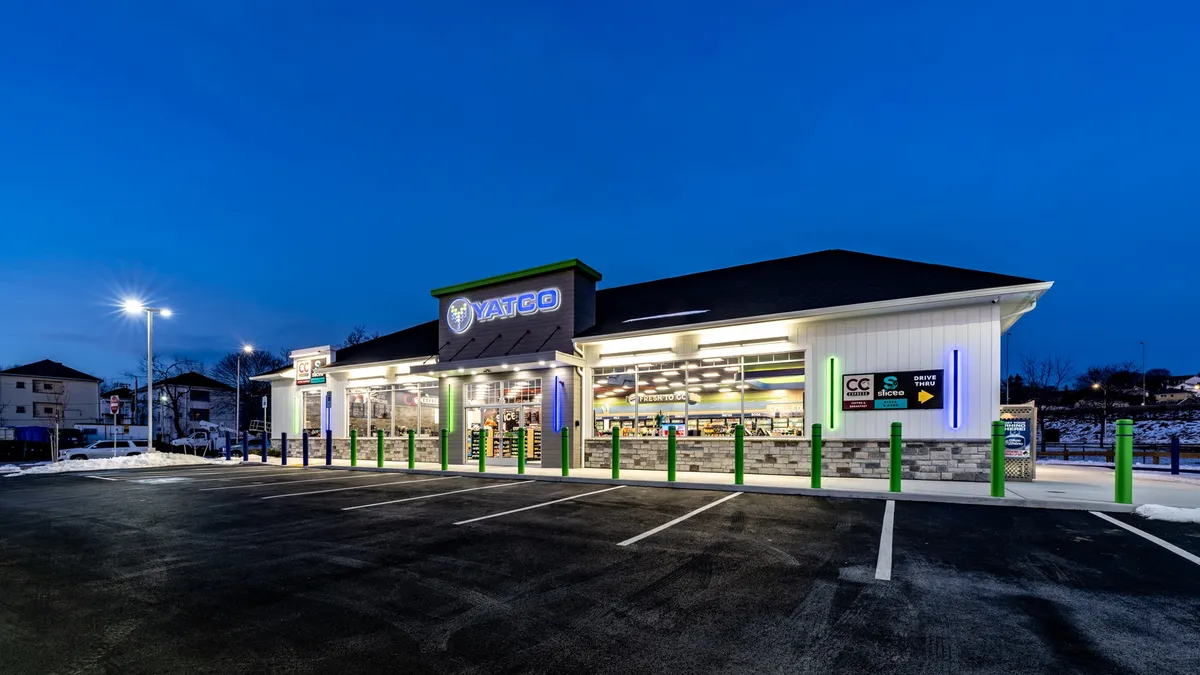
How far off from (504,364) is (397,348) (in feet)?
24.4

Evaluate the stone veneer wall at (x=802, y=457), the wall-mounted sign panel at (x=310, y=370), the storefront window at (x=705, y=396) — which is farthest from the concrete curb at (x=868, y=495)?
the wall-mounted sign panel at (x=310, y=370)

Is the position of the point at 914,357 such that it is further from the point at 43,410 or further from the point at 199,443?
the point at 43,410

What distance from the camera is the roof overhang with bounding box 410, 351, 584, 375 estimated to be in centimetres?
1580

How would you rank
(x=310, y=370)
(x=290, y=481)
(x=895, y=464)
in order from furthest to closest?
(x=310, y=370) < (x=290, y=481) < (x=895, y=464)

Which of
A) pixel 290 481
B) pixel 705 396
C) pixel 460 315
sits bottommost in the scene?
pixel 290 481

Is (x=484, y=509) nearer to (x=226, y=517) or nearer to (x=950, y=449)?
(x=226, y=517)

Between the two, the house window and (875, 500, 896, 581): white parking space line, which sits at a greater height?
(875, 500, 896, 581): white parking space line

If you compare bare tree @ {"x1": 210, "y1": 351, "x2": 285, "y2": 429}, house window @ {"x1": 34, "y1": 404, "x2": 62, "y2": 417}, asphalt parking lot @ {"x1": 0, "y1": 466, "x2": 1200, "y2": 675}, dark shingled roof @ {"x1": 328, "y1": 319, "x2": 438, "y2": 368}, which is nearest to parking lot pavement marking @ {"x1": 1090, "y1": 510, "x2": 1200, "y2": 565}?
asphalt parking lot @ {"x1": 0, "y1": 466, "x2": 1200, "y2": 675}

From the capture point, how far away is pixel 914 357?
12.4m

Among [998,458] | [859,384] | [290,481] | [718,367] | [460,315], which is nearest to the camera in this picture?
[998,458]

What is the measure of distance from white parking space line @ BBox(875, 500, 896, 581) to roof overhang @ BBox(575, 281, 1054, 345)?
17.3 feet

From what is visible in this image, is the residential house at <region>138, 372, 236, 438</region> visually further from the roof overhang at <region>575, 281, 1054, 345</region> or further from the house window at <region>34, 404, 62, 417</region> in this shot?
the roof overhang at <region>575, 281, 1054, 345</region>

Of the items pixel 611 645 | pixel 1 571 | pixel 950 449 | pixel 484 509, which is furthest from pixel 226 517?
pixel 950 449

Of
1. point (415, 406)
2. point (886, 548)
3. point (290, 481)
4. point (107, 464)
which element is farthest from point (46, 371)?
point (886, 548)
